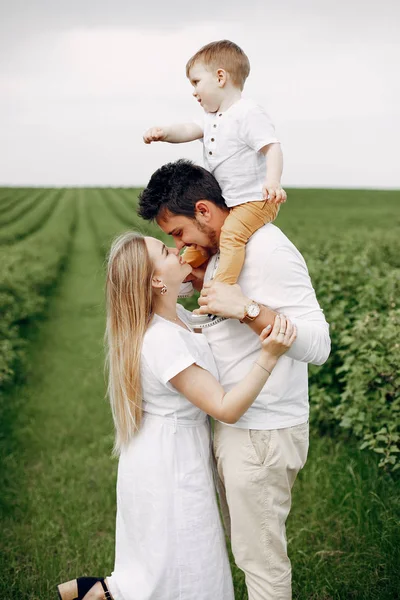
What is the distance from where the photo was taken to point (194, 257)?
331cm

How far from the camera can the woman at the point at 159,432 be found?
9.64 feet

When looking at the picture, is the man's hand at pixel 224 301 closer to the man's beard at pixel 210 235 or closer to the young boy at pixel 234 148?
the young boy at pixel 234 148

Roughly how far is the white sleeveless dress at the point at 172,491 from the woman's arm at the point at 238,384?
0.28ft

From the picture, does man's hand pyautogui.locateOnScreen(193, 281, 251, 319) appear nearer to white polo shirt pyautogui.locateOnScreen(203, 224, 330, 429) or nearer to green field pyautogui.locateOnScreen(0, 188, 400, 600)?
white polo shirt pyautogui.locateOnScreen(203, 224, 330, 429)

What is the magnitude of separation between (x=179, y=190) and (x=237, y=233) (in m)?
0.30

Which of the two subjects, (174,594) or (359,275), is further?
(359,275)

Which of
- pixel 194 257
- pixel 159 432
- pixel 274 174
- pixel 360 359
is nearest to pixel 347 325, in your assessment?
pixel 360 359

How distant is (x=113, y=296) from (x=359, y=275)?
4.07 meters

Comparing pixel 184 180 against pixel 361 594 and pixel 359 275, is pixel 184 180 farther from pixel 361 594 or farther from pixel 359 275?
pixel 359 275

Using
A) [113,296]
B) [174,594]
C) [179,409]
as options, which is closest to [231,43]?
[113,296]

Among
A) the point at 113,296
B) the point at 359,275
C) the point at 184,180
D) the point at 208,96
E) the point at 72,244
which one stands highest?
the point at 208,96

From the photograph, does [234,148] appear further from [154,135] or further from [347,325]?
[347,325]

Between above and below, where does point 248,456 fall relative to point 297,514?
above

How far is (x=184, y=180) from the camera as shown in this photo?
9.88ft
